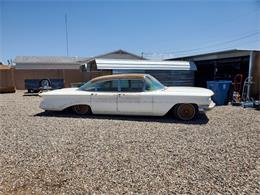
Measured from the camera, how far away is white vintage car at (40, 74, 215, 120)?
5658 mm

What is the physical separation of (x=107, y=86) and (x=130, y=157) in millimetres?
3428

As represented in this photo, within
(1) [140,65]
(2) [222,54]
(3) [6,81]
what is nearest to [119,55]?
(3) [6,81]

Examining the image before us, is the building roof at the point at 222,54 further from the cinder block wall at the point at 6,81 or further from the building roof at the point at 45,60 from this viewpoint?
the building roof at the point at 45,60

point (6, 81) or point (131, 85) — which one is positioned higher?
point (131, 85)

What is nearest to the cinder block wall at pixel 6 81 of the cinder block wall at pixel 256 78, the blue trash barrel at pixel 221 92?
the blue trash barrel at pixel 221 92

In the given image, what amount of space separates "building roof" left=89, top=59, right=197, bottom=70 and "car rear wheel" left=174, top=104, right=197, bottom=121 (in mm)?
5996

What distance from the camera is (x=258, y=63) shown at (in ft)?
28.9

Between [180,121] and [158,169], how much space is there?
299 centimetres

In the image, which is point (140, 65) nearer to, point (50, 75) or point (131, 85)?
point (131, 85)

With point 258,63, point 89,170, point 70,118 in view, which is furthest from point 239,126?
point 258,63

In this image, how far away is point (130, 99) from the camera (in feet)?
19.3

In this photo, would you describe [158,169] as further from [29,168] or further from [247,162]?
[29,168]

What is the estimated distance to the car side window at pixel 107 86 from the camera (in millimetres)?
6230

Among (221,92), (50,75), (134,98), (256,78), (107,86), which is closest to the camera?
(134,98)
